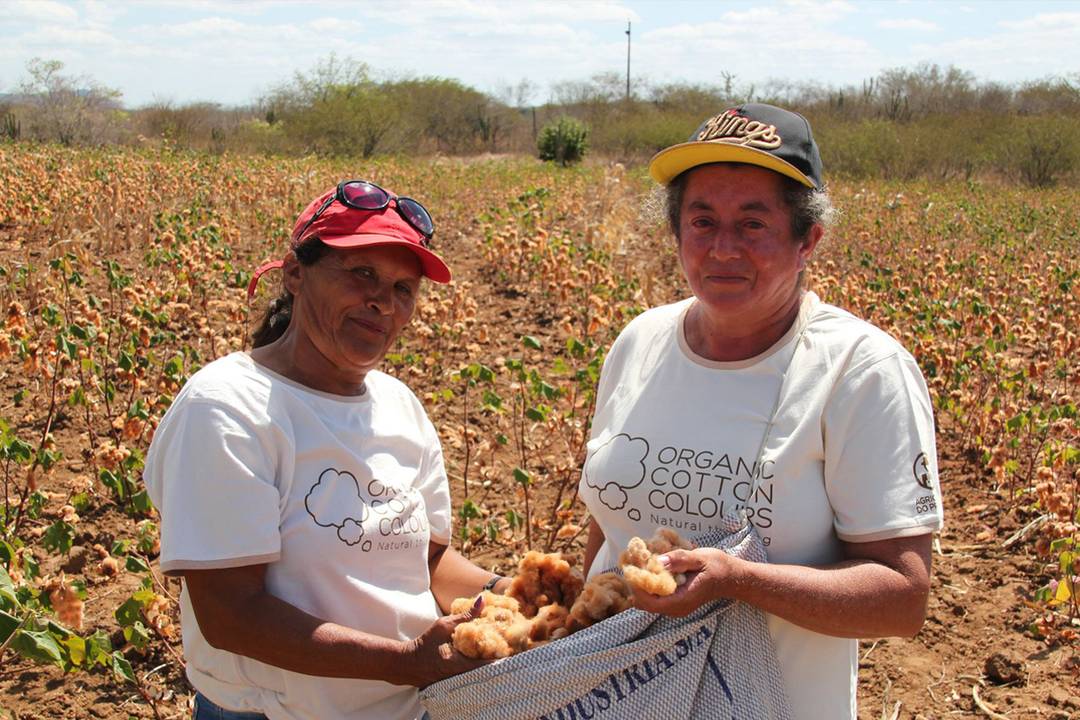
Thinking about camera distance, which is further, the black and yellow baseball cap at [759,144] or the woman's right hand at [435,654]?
the black and yellow baseball cap at [759,144]

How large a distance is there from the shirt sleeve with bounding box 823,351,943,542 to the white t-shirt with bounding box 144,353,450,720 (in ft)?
2.87

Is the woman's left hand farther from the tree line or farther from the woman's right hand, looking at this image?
the tree line

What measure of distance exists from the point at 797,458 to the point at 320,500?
35.6 inches

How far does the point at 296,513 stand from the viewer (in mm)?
1853

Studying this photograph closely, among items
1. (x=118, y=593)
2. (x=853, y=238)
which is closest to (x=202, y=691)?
(x=118, y=593)

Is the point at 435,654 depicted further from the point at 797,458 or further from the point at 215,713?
the point at 797,458

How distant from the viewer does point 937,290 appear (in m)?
8.88

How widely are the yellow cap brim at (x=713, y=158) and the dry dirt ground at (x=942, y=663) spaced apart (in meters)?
2.10

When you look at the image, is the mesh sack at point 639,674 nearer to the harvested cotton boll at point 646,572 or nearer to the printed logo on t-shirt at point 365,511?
the harvested cotton boll at point 646,572

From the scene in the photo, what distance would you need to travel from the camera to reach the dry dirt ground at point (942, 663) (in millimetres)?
3262

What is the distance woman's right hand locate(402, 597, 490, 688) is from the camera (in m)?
1.77

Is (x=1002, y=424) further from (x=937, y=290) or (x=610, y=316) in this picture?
(x=937, y=290)

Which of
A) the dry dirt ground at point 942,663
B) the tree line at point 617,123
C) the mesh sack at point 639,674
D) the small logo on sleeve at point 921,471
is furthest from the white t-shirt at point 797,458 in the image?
the tree line at point 617,123

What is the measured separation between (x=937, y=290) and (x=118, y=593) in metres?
7.45
